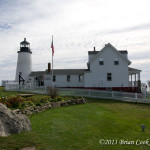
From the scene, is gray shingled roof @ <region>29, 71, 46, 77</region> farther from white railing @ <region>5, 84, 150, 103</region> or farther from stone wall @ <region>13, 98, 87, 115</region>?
stone wall @ <region>13, 98, 87, 115</region>

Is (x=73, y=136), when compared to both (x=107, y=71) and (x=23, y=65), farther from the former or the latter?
(x=23, y=65)

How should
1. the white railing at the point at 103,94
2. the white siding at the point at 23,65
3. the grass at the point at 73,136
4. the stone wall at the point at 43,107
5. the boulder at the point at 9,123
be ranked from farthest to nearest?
1. the white siding at the point at 23,65
2. the white railing at the point at 103,94
3. the stone wall at the point at 43,107
4. the boulder at the point at 9,123
5. the grass at the point at 73,136

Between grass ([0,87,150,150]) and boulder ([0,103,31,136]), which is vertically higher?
boulder ([0,103,31,136])

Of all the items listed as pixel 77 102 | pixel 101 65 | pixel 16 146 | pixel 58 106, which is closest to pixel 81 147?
pixel 16 146

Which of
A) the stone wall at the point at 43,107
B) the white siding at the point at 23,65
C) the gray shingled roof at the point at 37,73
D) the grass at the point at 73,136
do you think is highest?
the white siding at the point at 23,65

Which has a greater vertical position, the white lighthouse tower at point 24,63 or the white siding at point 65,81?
the white lighthouse tower at point 24,63

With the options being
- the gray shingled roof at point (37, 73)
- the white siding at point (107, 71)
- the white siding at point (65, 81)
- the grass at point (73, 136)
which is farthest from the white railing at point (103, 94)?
the grass at point (73, 136)

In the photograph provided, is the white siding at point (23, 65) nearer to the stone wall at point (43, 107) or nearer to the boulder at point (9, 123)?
the stone wall at point (43, 107)

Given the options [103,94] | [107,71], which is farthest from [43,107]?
[107,71]

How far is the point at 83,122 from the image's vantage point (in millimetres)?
9000

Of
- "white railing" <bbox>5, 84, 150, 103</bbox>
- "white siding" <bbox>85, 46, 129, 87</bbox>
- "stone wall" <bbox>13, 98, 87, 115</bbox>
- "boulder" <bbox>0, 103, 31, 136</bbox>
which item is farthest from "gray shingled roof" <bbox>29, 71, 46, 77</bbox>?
"boulder" <bbox>0, 103, 31, 136</bbox>

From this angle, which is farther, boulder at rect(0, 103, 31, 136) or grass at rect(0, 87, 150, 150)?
boulder at rect(0, 103, 31, 136)

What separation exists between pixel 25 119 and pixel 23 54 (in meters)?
30.8

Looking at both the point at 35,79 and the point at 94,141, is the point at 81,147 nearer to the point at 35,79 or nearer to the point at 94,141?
the point at 94,141
